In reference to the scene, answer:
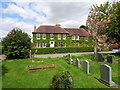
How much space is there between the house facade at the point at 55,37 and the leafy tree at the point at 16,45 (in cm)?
1524

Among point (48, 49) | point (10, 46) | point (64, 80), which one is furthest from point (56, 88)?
point (48, 49)

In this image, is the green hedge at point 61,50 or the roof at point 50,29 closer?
the green hedge at point 61,50

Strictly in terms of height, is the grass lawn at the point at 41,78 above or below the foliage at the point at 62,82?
below

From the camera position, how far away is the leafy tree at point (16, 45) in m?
15.9

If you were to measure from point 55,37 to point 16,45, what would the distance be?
19.4m

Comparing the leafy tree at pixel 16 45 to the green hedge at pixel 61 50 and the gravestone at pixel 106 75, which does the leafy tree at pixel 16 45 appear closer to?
the green hedge at pixel 61 50

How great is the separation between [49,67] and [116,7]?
1667cm

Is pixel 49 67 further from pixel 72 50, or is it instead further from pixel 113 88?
pixel 72 50

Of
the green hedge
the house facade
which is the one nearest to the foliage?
the green hedge

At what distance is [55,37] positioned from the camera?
112ft

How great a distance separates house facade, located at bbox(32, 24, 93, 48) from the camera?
32.8 meters

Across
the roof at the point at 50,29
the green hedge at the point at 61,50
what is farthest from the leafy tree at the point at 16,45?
the roof at the point at 50,29

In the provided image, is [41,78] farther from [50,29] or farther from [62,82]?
[50,29]

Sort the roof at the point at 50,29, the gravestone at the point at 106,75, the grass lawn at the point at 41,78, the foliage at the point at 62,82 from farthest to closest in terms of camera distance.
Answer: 1. the roof at the point at 50,29
2. the gravestone at the point at 106,75
3. the grass lawn at the point at 41,78
4. the foliage at the point at 62,82
